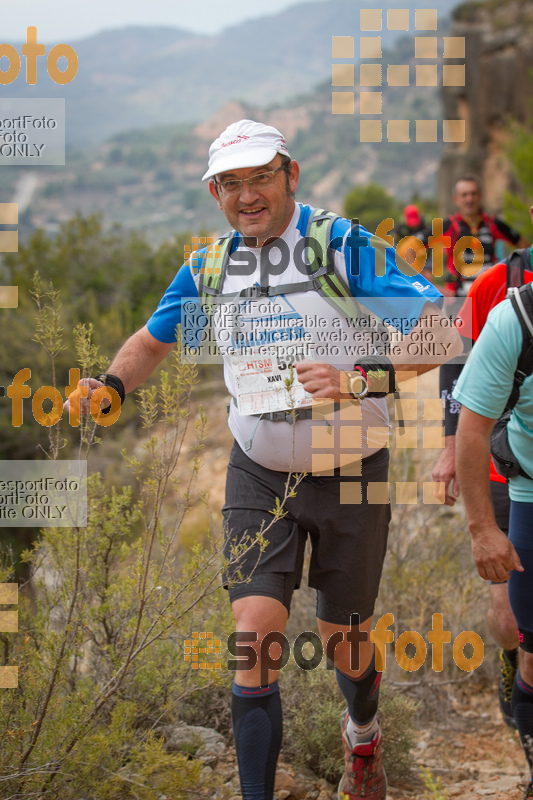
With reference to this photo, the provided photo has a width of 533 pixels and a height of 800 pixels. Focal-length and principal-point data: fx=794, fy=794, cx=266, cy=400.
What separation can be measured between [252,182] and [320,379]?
0.77 metres

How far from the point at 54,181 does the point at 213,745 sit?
10595 cm

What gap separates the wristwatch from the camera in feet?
7.98

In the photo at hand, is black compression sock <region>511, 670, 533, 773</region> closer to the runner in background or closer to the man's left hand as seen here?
the runner in background

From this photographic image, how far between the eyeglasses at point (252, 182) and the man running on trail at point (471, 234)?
403 cm

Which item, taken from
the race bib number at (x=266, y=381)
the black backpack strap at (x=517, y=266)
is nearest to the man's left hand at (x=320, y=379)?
the race bib number at (x=266, y=381)

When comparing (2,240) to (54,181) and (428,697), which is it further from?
(54,181)

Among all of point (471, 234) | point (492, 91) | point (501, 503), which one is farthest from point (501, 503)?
point (492, 91)

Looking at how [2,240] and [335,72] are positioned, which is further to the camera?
[2,240]

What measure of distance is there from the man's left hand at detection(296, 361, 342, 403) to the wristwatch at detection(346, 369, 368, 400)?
1.4 inches

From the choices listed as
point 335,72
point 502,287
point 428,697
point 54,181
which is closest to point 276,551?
point 502,287

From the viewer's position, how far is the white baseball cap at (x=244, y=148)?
2.64 m

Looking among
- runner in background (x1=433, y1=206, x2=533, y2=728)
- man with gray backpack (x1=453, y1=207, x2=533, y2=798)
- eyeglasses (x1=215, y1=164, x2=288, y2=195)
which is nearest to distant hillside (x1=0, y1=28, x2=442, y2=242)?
runner in background (x1=433, y1=206, x2=533, y2=728)

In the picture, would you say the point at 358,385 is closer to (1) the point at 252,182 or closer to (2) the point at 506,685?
(1) the point at 252,182

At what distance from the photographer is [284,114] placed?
142875mm
